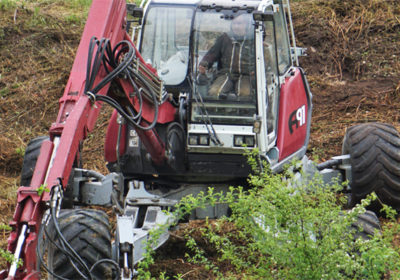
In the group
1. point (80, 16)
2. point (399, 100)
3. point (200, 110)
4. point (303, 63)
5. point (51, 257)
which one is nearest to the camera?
point (51, 257)

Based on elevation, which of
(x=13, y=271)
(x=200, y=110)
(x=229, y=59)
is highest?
(x=229, y=59)

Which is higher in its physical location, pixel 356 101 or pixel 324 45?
pixel 324 45

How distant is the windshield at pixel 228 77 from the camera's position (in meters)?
8.36

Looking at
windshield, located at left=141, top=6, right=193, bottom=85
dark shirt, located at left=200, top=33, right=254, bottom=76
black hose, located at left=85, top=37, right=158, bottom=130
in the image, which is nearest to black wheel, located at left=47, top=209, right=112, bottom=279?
black hose, located at left=85, top=37, right=158, bottom=130

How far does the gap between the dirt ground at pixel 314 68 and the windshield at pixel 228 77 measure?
3.68 m

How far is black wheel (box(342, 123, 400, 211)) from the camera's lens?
9.48m

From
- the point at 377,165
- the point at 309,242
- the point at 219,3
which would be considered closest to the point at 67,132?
the point at 309,242

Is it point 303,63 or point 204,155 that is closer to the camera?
point 204,155

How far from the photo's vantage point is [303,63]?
15477mm

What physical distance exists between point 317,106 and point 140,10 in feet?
19.5

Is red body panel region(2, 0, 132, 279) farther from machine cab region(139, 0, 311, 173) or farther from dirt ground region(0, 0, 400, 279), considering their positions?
dirt ground region(0, 0, 400, 279)

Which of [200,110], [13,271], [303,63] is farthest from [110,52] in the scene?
[303,63]

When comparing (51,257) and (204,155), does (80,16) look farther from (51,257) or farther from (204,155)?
(51,257)

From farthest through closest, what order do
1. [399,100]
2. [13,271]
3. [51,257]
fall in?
[399,100] < [51,257] < [13,271]
